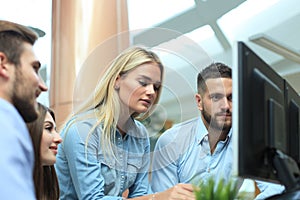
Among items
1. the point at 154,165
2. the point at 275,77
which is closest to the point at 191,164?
the point at 154,165

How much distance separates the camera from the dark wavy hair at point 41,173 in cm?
160

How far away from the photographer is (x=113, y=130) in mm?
1712

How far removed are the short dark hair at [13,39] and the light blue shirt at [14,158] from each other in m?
0.19

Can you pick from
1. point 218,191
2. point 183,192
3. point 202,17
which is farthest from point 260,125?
point 202,17

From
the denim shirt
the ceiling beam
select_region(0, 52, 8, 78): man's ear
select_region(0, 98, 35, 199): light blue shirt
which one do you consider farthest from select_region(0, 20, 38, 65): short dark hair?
the ceiling beam

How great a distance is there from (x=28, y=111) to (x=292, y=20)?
2478mm

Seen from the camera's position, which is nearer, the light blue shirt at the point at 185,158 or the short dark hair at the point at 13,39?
the short dark hair at the point at 13,39

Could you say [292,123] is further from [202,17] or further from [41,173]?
[202,17]

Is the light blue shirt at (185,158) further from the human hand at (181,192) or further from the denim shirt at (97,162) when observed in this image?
the human hand at (181,192)

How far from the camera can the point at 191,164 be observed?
1.80 meters

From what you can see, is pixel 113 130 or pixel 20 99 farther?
pixel 113 130

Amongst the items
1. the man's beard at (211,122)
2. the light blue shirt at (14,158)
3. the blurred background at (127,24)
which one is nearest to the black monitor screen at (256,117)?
the light blue shirt at (14,158)

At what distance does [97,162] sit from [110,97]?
8.6 inches

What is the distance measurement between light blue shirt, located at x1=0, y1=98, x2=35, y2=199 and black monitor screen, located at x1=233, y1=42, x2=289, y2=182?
44 centimetres
